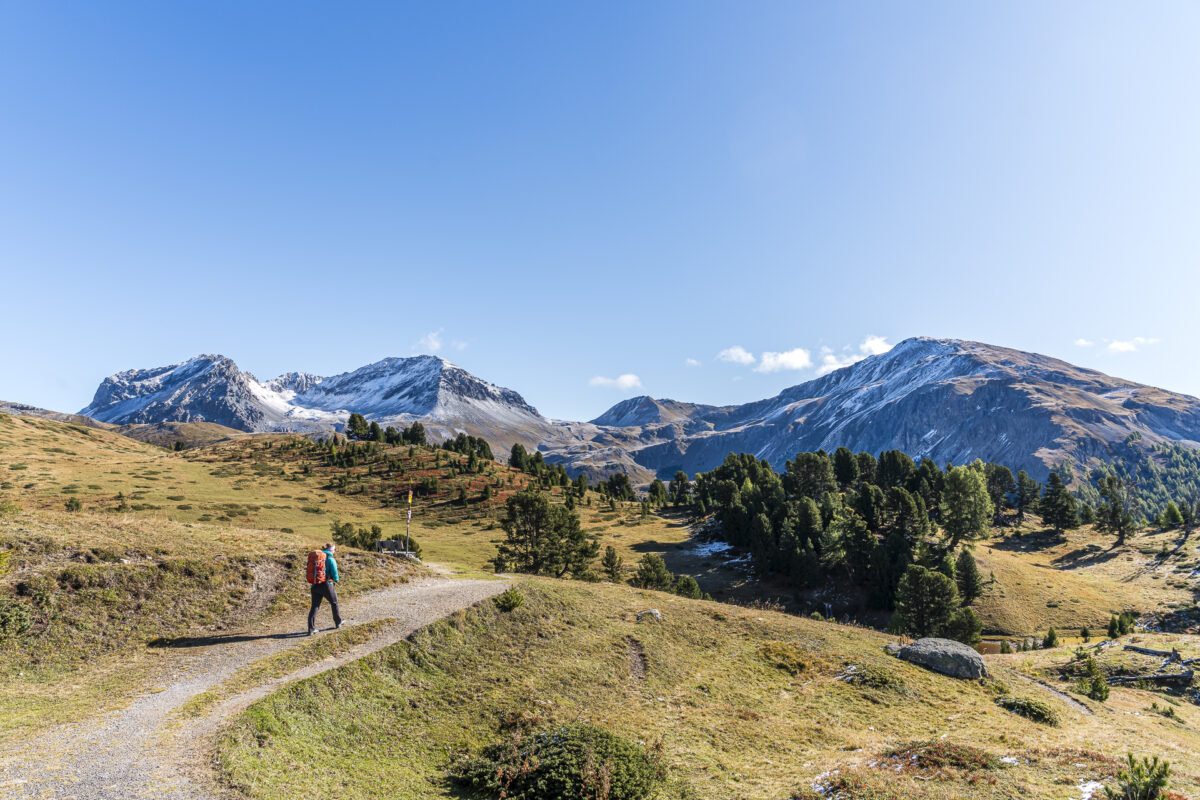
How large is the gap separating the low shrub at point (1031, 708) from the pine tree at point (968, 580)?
6344 centimetres

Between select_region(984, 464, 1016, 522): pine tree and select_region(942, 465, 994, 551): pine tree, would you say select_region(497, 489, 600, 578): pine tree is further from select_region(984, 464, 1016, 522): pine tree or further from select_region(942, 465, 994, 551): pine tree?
select_region(984, 464, 1016, 522): pine tree

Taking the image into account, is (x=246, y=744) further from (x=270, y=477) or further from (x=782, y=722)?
(x=270, y=477)

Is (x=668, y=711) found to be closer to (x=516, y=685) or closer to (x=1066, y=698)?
(x=516, y=685)

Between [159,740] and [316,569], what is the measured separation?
766 centimetres

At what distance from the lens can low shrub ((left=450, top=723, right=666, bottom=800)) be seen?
12.2 meters

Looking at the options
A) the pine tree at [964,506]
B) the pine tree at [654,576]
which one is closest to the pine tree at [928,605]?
the pine tree at [654,576]

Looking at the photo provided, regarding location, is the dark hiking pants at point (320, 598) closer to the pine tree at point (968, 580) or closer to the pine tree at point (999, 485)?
the pine tree at point (968, 580)

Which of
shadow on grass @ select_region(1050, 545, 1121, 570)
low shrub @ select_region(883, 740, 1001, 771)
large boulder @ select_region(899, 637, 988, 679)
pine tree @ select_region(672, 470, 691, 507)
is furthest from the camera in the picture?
pine tree @ select_region(672, 470, 691, 507)

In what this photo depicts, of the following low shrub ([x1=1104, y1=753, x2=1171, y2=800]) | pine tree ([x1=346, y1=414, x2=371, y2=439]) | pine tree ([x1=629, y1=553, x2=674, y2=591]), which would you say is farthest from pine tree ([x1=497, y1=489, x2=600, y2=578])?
pine tree ([x1=346, y1=414, x2=371, y2=439])

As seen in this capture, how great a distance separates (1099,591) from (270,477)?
15358 centimetres

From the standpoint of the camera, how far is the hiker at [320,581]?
18.9 m

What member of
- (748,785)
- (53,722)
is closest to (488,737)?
(748,785)

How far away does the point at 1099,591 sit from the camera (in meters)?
86.2

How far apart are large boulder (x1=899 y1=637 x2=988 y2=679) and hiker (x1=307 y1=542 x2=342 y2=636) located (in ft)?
92.9
